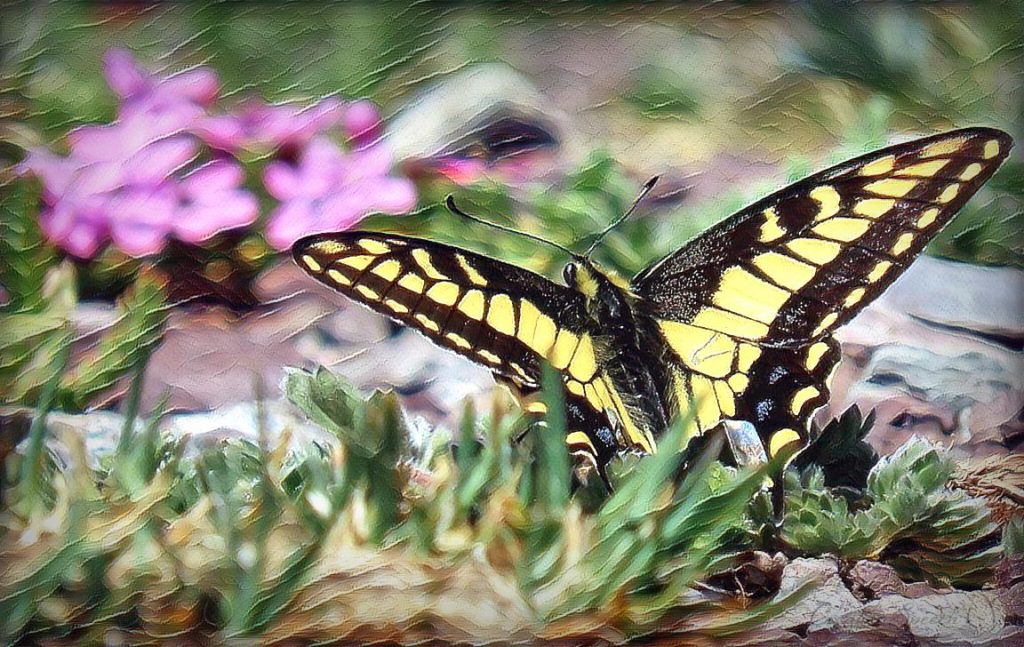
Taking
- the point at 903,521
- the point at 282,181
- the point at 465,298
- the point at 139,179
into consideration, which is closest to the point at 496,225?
the point at 465,298

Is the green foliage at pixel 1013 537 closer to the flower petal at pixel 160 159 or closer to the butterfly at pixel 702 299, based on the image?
the butterfly at pixel 702 299

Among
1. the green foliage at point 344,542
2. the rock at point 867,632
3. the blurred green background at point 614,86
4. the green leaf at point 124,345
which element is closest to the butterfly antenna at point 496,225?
the blurred green background at point 614,86

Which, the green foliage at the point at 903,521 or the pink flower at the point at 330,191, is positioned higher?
the pink flower at the point at 330,191

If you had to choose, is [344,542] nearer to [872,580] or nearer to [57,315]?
[57,315]

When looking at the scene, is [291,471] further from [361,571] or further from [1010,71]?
[1010,71]

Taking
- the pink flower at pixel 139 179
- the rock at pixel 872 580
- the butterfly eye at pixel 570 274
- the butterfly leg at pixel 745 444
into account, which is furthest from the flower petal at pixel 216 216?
the rock at pixel 872 580

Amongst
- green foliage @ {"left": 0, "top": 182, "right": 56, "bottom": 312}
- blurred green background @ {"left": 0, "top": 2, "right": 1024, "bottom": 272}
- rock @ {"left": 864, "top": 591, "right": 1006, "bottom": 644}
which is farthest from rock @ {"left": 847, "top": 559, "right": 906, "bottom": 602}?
green foliage @ {"left": 0, "top": 182, "right": 56, "bottom": 312}

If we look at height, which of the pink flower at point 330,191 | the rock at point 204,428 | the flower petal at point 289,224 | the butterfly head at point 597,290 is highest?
the pink flower at point 330,191

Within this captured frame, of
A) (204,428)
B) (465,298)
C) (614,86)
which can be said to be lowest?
(204,428)

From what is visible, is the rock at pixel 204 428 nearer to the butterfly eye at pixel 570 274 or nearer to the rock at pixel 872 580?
the butterfly eye at pixel 570 274
